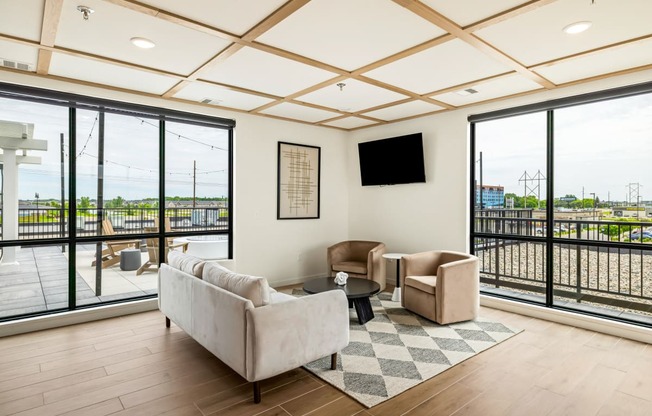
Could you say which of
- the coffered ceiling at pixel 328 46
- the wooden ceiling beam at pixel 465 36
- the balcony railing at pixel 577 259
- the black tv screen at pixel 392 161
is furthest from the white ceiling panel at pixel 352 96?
the balcony railing at pixel 577 259

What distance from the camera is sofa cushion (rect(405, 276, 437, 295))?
3.96 metres

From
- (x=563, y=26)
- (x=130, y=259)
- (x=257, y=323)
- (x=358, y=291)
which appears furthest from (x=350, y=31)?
(x=130, y=259)

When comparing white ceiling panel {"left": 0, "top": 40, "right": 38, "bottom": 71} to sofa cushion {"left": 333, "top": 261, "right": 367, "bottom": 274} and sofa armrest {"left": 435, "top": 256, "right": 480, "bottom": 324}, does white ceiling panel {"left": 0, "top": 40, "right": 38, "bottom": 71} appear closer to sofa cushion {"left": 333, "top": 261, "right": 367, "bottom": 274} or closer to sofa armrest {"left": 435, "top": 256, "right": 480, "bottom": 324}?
sofa cushion {"left": 333, "top": 261, "right": 367, "bottom": 274}

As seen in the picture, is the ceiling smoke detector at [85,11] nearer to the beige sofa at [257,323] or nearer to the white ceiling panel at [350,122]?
the beige sofa at [257,323]

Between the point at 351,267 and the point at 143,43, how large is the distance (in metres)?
3.66

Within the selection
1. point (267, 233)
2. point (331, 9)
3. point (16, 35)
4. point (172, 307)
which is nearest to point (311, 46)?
point (331, 9)

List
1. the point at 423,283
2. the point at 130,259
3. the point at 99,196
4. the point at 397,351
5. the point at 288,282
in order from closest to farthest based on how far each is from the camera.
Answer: the point at 397,351 → the point at 423,283 → the point at 99,196 → the point at 130,259 → the point at 288,282

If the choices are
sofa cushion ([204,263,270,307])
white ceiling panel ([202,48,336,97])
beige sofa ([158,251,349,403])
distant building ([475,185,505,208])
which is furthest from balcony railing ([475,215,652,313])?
sofa cushion ([204,263,270,307])

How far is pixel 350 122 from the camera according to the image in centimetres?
579

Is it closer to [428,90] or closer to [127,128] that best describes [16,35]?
[127,128]

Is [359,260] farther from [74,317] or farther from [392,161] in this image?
[74,317]

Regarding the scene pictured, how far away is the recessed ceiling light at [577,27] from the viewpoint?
251 cm

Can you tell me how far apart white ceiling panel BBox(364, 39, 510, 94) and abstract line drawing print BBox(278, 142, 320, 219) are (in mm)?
2305

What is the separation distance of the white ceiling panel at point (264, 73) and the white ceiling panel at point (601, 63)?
215 cm
